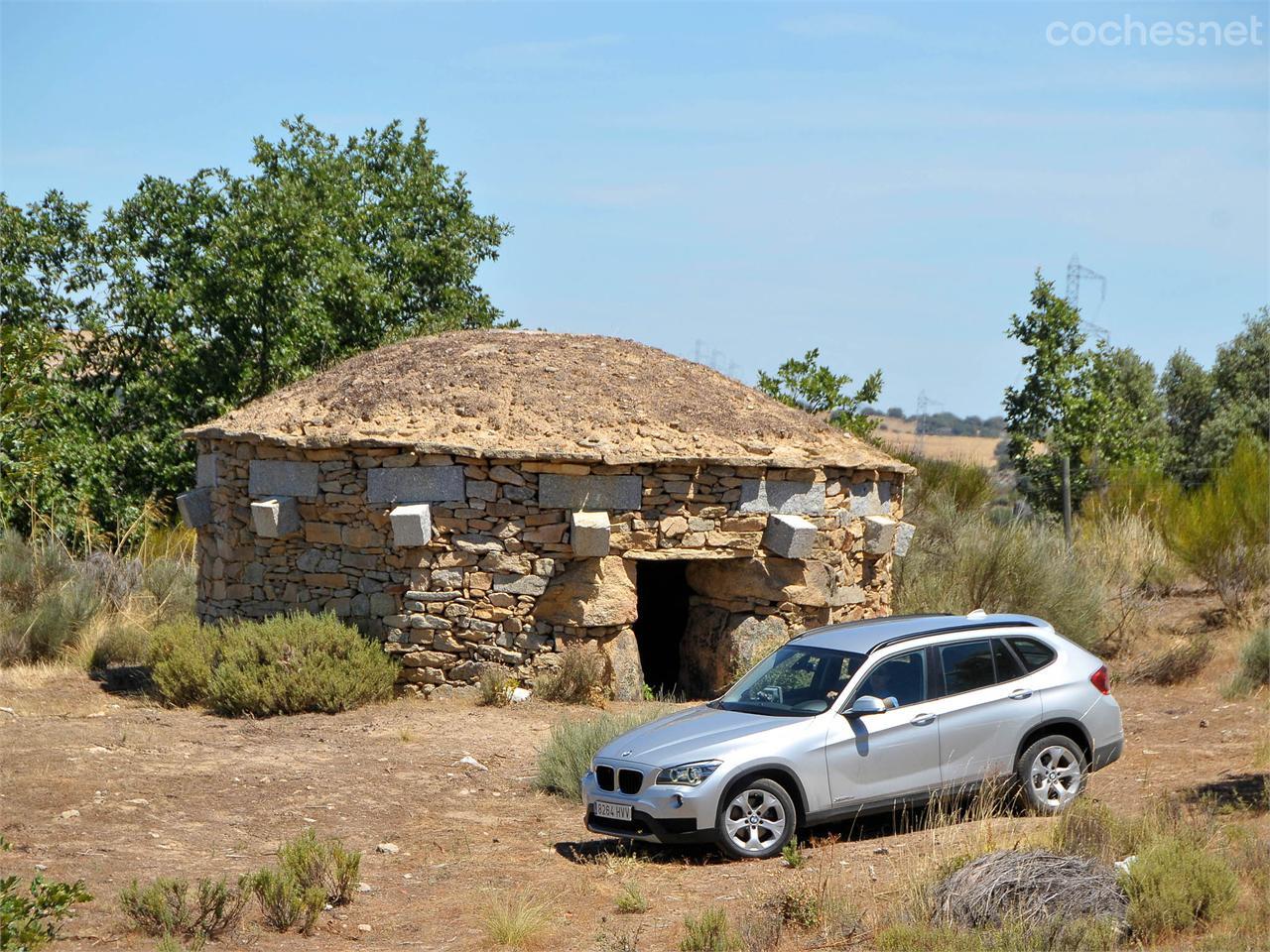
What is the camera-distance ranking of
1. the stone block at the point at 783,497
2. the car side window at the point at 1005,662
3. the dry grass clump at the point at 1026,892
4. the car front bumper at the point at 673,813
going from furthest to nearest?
the stone block at the point at 783,497
the car side window at the point at 1005,662
the car front bumper at the point at 673,813
the dry grass clump at the point at 1026,892

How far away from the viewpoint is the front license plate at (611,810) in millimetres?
8320

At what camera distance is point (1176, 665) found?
1602 centimetres

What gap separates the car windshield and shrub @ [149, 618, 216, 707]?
604cm

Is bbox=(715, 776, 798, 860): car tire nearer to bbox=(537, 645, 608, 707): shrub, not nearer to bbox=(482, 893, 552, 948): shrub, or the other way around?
bbox=(482, 893, 552, 948): shrub

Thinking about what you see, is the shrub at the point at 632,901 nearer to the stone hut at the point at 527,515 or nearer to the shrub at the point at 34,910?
the shrub at the point at 34,910

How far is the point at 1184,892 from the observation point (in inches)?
260

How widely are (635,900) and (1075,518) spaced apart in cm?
1714

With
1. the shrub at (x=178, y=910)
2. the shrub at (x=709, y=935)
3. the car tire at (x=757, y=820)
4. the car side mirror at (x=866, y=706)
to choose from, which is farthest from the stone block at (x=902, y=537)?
the shrub at (x=178, y=910)

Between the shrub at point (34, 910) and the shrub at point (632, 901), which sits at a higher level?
the shrub at point (34, 910)

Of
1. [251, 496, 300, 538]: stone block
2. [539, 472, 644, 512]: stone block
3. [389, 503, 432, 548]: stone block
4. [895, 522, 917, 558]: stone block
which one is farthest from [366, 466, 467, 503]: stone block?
[895, 522, 917, 558]: stone block

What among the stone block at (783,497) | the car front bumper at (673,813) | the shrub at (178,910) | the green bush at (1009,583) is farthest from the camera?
the green bush at (1009,583)

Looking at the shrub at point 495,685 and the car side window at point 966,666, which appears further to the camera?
the shrub at point 495,685

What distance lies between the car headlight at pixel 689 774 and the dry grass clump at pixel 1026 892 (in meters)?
1.72

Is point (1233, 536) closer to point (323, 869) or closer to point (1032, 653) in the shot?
point (1032, 653)
